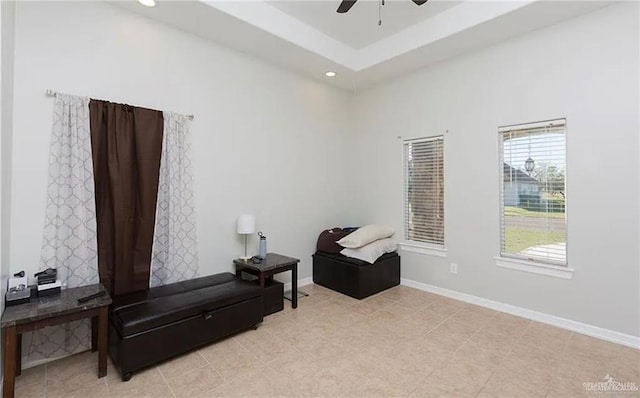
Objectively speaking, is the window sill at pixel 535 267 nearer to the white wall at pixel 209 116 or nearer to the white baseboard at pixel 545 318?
the white baseboard at pixel 545 318

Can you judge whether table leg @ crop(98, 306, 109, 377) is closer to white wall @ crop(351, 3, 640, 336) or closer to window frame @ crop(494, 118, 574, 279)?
white wall @ crop(351, 3, 640, 336)

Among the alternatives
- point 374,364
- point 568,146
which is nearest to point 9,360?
point 374,364

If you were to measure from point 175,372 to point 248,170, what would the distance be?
7.24 feet

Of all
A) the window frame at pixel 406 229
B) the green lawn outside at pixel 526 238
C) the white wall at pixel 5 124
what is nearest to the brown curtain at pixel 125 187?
the white wall at pixel 5 124

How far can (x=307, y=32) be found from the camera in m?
3.61

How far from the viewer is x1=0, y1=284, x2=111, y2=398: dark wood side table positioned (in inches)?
72.7

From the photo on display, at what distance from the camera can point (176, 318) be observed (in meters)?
2.37

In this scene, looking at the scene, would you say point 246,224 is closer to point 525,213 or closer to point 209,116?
point 209,116

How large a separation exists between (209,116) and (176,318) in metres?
2.10

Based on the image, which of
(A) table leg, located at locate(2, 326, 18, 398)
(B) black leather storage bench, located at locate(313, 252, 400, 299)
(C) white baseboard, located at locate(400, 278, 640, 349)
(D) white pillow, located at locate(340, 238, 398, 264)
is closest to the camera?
(A) table leg, located at locate(2, 326, 18, 398)

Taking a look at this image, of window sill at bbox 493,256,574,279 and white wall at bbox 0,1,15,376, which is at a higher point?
white wall at bbox 0,1,15,376

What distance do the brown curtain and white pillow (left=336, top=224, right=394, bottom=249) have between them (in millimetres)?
2317

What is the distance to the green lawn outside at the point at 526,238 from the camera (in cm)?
309

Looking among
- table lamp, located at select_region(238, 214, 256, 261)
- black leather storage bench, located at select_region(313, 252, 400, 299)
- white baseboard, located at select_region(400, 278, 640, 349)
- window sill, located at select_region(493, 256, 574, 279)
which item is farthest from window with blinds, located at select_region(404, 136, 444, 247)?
table lamp, located at select_region(238, 214, 256, 261)
